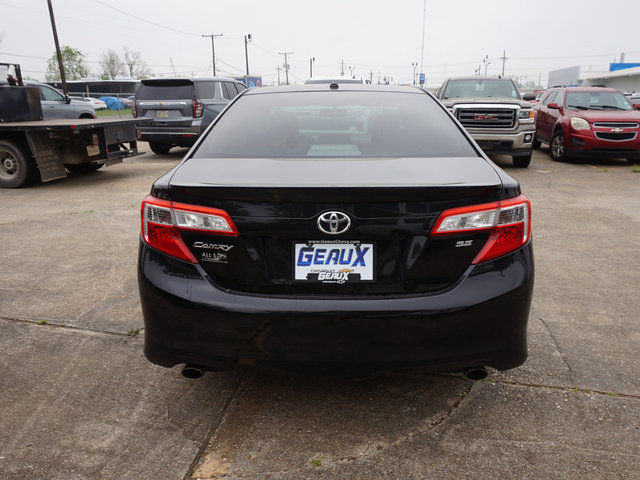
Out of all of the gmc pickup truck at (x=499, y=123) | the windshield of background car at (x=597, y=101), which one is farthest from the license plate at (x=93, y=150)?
the windshield of background car at (x=597, y=101)

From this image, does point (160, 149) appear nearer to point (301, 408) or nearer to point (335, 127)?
point (335, 127)

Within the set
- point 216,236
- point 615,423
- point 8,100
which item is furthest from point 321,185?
point 8,100

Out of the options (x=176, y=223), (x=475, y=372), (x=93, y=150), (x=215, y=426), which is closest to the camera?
(x=176, y=223)

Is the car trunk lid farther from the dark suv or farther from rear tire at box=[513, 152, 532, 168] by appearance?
the dark suv

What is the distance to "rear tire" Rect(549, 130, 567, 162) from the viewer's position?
40.4 feet

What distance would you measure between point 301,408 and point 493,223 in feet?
4.31

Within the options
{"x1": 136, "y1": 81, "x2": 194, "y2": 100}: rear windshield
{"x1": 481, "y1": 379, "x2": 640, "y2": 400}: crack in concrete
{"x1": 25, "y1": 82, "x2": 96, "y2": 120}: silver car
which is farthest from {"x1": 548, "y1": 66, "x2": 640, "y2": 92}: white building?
{"x1": 481, "y1": 379, "x2": 640, "y2": 400}: crack in concrete

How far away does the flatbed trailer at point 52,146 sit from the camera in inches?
341

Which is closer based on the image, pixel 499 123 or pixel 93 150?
pixel 93 150

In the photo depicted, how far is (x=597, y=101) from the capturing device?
1247cm

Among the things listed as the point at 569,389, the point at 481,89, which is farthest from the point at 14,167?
the point at 481,89

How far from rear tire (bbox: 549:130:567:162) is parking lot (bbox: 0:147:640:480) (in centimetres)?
879

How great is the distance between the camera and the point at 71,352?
326cm

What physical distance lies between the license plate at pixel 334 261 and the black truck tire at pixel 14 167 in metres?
8.41
